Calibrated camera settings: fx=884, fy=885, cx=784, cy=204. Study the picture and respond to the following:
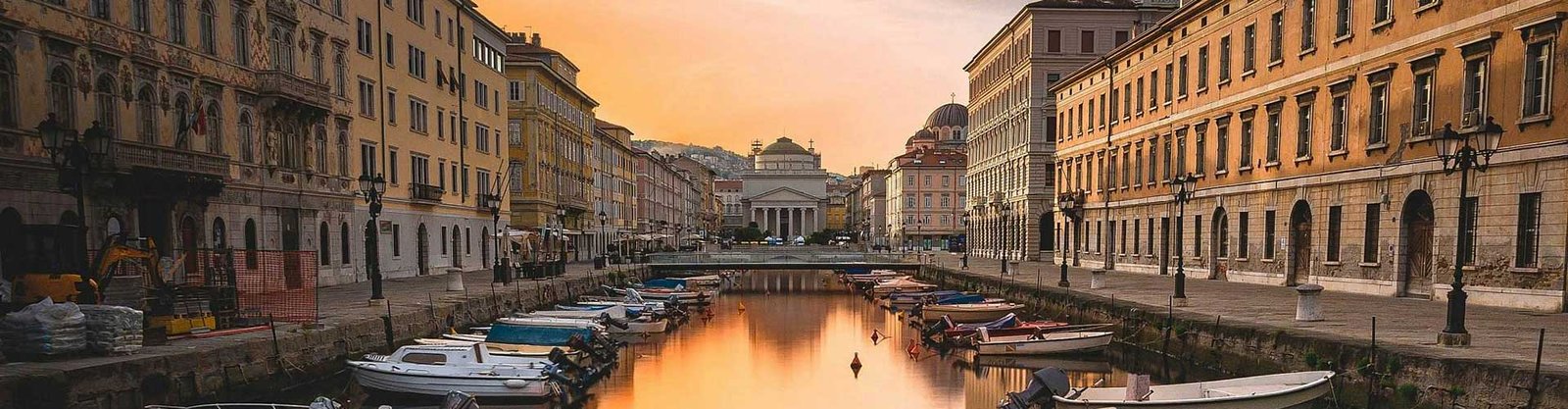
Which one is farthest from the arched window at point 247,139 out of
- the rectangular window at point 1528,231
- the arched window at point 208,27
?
the rectangular window at point 1528,231

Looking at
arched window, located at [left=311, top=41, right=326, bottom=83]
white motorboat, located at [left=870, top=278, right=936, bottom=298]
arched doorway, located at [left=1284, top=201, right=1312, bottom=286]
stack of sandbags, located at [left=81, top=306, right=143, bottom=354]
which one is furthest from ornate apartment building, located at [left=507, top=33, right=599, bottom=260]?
arched doorway, located at [left=1284, top=201, right=1312, bottom=286]

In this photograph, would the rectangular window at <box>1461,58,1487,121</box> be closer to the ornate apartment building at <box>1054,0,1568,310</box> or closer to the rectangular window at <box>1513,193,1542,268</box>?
the ornate apartment building at <box>1054,0,1568,310</box>

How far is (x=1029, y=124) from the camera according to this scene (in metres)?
Answer: 68.0

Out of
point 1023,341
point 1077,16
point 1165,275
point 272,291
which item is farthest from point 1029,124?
point 272,291

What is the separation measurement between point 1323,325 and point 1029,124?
49.1m

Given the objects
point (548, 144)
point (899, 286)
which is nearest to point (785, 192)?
point (548, 144)

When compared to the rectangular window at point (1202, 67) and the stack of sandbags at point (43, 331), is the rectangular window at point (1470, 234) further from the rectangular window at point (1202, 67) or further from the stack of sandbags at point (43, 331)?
the stack of sandbags at point (43, 331)

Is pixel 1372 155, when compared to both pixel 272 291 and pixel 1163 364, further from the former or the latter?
pixel 272 291

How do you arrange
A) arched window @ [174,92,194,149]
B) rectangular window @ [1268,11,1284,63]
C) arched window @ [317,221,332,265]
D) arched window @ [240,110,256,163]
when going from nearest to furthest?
arched window @ [174,92,194,149]
arched window @ [240,110,256,163]
rectangular window @ [1268,11,1284,63]
arched window @ [317,221,332,265]

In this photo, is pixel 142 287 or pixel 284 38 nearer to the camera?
pixel 142 287

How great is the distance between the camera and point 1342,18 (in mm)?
30516

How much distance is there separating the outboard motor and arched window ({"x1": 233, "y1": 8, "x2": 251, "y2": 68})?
90.6ft

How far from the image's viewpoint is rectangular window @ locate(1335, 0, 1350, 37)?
3022cm

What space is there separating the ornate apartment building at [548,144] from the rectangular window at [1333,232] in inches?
1430
